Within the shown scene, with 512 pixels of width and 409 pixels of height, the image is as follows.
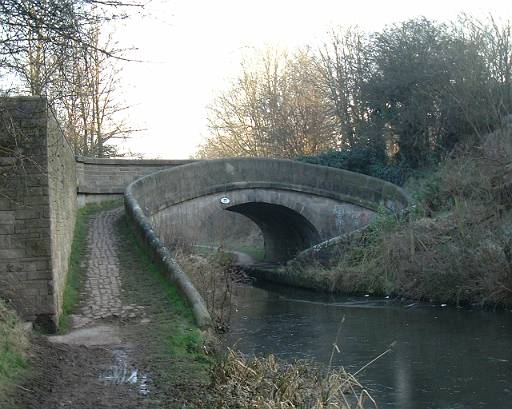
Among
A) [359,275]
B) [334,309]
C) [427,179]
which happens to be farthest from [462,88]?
[334,309]

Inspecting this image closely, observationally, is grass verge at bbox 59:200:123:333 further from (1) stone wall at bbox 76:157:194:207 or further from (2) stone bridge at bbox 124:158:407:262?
(2) stone bridge at bbox 124:158:407:262

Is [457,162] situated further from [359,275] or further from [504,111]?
[359,275]

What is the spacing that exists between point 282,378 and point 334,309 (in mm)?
9609

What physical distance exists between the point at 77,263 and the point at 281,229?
15029 mm

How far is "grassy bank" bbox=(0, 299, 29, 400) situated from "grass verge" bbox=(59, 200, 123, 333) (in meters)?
1.25

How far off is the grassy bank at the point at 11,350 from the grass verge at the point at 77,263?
1.25 meters

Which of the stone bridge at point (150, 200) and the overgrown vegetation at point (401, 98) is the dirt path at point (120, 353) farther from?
the overgrown vegetation at point (401, 98)

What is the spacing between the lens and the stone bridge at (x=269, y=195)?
20.1m

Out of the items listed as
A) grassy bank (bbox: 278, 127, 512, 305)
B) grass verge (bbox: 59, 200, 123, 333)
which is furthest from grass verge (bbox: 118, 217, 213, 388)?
grassy bank (bbox: 278, 127, 512, 305)

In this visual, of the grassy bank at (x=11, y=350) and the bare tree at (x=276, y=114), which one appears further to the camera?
the bare tree at (x=276, y=114)

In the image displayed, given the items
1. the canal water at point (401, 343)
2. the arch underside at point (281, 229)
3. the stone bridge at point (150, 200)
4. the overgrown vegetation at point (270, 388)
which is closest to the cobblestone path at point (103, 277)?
the stone bridge at point (150, 200)

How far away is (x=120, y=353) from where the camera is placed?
8.14 m

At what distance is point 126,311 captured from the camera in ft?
33.4

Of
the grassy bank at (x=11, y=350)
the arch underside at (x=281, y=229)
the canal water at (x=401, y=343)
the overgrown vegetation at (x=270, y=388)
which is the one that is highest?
the arch underside at (x=281, y=229)
